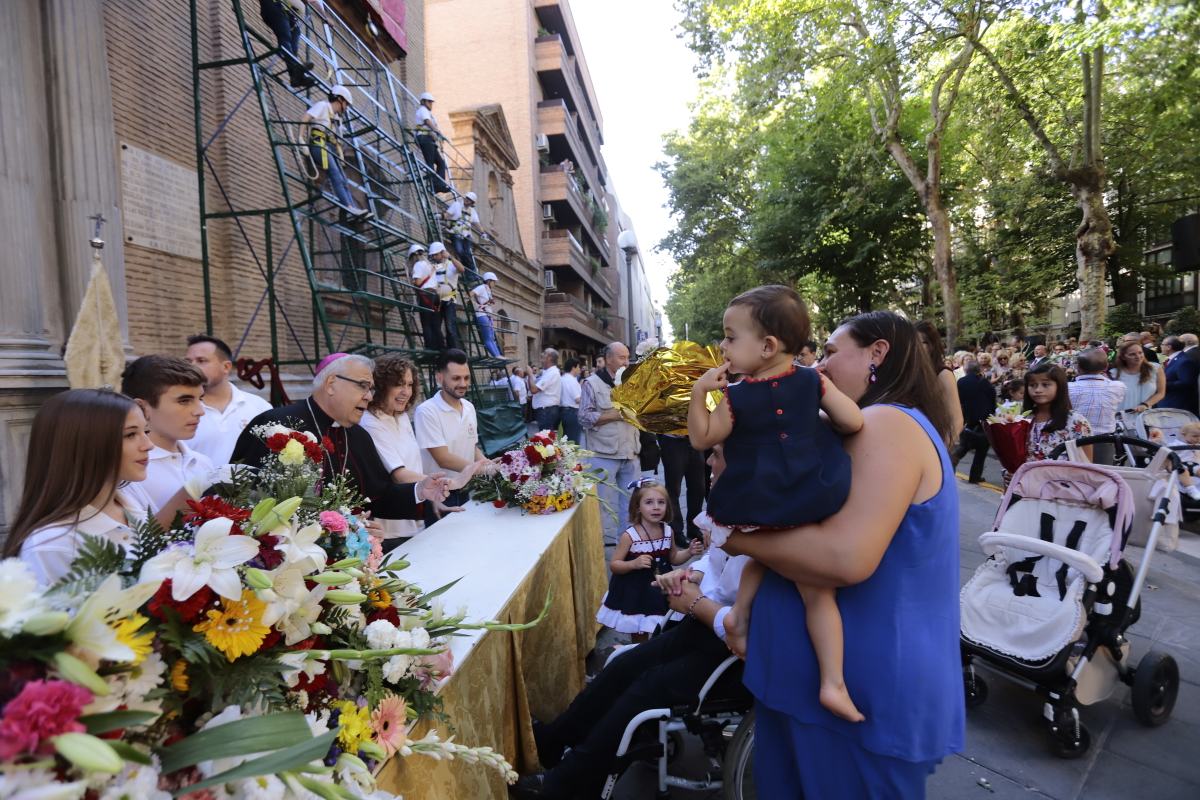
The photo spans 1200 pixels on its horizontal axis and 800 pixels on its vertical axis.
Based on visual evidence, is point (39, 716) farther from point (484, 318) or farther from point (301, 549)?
point (484, 318)

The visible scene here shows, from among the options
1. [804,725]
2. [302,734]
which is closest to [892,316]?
[804,725]

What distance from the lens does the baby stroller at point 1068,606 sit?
10.4 feet

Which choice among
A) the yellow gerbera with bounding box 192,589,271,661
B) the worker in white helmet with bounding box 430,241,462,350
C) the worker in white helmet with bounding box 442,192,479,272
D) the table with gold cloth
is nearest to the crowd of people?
the table with gold cloth

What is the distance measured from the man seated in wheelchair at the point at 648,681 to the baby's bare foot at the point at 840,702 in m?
0.87

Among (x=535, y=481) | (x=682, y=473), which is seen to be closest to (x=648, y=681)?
(x=535, y=481)

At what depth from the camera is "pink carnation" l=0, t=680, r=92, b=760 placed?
788 millimetres

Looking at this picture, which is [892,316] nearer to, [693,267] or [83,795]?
[83,795]

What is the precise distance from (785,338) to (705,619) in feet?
4.46

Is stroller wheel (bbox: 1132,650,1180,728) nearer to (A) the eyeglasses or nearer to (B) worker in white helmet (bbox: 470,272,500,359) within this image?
(A) the eyeglasses

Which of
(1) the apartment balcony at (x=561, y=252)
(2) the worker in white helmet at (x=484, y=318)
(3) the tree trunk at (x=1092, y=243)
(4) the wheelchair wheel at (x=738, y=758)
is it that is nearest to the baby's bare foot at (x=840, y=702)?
(4) the wheelchair wheel at (x=738, y=758)

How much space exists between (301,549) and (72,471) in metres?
1.03

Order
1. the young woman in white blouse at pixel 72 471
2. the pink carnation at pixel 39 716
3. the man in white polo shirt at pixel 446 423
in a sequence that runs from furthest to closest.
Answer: the man in white polo shirt at pixel 446 423 < the young woman in white blouse at pixel 72 471 < the pink carnation at pixel 39 716

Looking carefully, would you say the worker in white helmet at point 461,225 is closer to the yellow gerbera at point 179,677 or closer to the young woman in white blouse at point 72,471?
the young woman in white blouse at point 72,471

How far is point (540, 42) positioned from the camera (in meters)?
29.6
